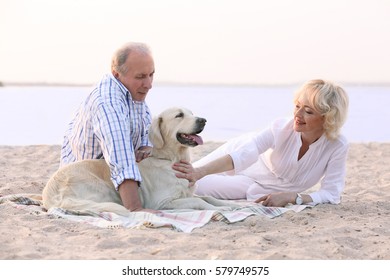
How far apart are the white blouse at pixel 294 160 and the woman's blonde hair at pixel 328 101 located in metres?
0.19

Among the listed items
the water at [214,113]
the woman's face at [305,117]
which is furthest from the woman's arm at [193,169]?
the water at [214,113]

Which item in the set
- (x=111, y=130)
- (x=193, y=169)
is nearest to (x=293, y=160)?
(x=193, y=169)

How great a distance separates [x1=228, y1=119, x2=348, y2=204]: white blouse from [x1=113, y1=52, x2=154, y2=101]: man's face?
1055mm

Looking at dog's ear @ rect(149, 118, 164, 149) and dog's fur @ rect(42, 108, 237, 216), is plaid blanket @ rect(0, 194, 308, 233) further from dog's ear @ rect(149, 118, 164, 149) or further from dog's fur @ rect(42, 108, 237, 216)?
dog's ear @ rect(149, 118, 164, 149)

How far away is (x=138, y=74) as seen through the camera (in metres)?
5.30

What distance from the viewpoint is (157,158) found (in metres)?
5.45

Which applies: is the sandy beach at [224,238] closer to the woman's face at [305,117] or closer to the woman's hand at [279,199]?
the woman's hand at [279,199]

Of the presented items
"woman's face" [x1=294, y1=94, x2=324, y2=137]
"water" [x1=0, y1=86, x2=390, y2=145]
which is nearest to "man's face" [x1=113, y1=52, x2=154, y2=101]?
"woman's face" [x1=294, y1=94, x2=324, y2=137]

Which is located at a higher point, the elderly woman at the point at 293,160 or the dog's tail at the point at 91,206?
the elderly woman at the point at 293,160

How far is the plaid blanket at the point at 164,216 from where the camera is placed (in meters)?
4.66

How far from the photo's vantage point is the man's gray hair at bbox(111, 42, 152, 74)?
5.31 meters
